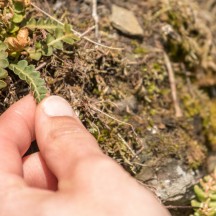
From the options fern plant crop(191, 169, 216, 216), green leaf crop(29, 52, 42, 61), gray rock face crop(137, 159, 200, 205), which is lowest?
gray rock face crop(137, 159, 200, 205)

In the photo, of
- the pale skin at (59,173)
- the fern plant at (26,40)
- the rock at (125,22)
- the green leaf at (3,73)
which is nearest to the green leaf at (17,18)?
the fern plant at (26,40)

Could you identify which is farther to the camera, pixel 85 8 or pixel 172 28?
pixel 172 28

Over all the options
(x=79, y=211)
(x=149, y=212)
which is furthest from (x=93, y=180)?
(x=149, y=212)

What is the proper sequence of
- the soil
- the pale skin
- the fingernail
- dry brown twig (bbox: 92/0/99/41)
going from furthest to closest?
dry brown twig (bbox: 92/0/99/41), the soil, the fingernail, the pale skin

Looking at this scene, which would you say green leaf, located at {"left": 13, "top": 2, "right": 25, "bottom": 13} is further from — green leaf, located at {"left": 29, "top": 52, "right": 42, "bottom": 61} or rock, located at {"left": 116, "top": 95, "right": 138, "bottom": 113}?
rock, located at {"left": 116, "top": 95, "right": 138, "bottom": 113}

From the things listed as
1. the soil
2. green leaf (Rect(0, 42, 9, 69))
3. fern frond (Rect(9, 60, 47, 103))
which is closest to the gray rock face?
the soil

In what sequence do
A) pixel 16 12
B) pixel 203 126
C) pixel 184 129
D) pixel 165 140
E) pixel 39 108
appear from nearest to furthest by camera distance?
pixel 39 108 < pixel 16 12 < pixel 165 140 < pixel 184 129 < pixel 203 126

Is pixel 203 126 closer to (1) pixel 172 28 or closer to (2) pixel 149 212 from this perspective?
(1) pixel 172 28
